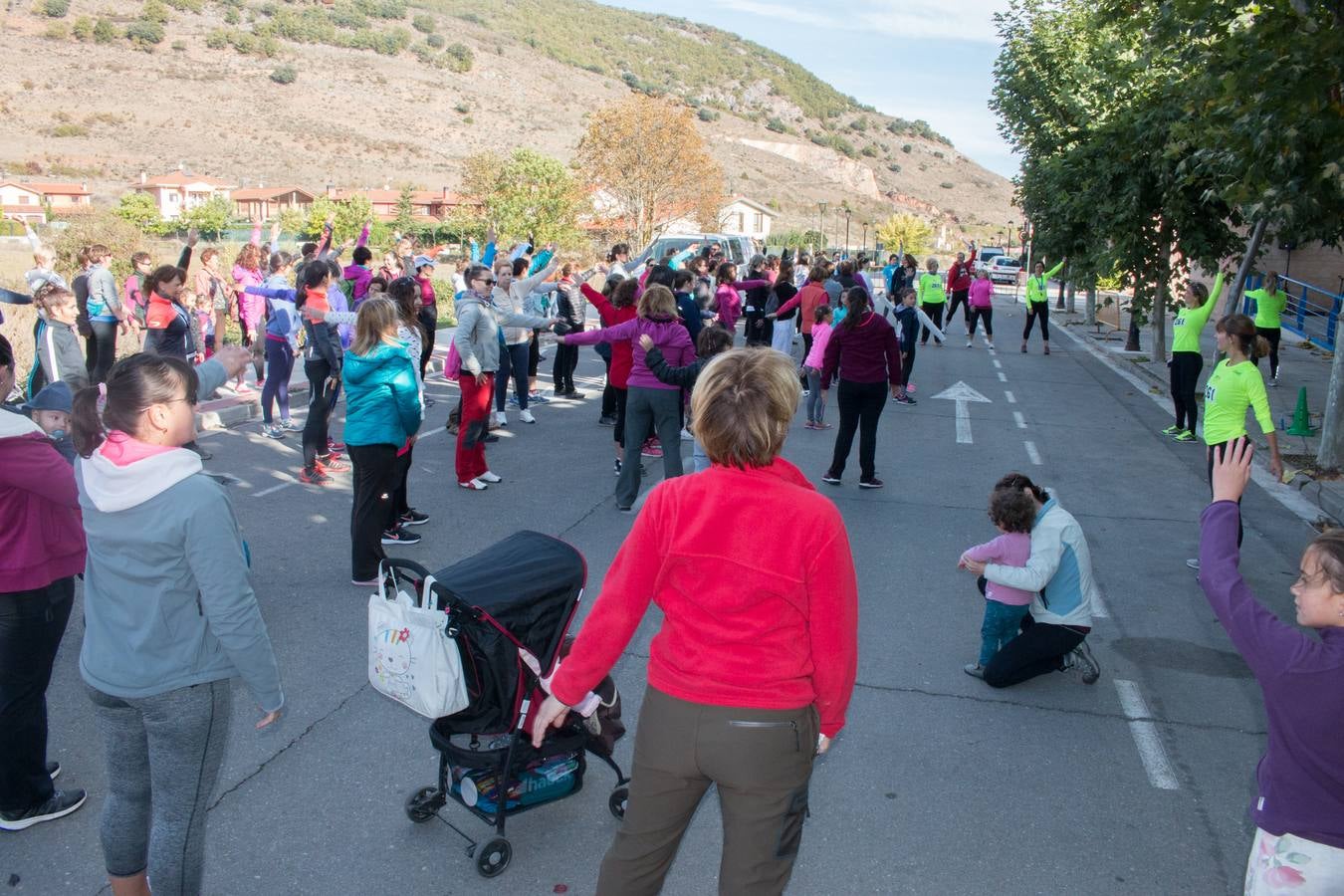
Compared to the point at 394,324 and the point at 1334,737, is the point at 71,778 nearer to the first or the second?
the point at 394,324

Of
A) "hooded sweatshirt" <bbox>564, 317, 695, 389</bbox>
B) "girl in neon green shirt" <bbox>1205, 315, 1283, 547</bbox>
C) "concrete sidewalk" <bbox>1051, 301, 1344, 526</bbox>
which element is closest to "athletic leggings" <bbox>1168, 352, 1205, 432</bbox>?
"concrete sidewalk" <bbox>1051, 301, 1344, 526</bbox>

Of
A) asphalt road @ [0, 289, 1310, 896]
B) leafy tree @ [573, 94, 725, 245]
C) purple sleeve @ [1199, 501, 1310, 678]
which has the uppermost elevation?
leafy tree @ [573, 94, 725, 245]

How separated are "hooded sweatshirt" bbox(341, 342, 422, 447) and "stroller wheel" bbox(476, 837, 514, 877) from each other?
3.56 metres

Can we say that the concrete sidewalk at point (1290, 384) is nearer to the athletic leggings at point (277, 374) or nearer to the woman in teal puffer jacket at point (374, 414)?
the woman in teal puffer jacket at point (374, 414)

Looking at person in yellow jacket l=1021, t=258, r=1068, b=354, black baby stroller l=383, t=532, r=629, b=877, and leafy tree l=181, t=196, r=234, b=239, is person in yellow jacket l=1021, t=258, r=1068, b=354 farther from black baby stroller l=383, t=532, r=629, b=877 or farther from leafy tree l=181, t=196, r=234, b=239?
leafy tree l=181, t=196, r=234, b=239

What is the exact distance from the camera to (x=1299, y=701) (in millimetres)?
2436

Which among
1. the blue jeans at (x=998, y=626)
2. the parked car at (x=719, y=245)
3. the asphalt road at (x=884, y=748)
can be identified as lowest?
the asphalt road at (x=884, y=748)

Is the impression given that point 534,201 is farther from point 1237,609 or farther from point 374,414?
point 1237,609

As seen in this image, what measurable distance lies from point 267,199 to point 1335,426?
8239cm

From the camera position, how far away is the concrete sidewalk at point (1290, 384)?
1021 cm

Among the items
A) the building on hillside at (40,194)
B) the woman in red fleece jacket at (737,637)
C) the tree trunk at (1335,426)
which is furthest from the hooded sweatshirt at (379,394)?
the building on hillside at (40,194)

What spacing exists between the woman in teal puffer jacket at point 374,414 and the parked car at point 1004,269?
46.8 metres

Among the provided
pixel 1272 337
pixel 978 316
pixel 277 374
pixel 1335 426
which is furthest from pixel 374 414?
pixel 978 316

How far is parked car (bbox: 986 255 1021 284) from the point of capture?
50188 mm
